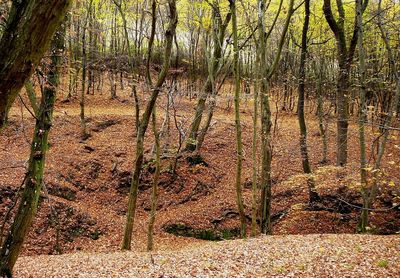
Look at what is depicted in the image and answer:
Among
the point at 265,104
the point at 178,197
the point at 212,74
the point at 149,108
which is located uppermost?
the point at 212,74

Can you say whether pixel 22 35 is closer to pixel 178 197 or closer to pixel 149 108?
pixel 149 108

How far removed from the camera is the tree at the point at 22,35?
91.6 inches

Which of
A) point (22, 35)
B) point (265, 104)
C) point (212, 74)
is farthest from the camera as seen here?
point (212, 74)

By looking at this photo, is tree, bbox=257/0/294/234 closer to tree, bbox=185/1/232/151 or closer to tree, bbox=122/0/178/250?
tree, bbox=122/0/178/250

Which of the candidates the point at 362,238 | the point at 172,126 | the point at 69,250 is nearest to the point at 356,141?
the point at 172,126

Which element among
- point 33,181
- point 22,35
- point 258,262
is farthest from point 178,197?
point 22,35

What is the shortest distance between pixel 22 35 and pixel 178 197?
16.2 m

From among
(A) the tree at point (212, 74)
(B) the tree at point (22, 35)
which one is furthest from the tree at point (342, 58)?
(B) the tree at point (22, 35)

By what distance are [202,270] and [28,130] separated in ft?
58.6

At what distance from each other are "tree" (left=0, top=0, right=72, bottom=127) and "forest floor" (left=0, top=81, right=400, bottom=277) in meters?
7.09

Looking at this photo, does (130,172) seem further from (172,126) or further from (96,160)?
(172,126)

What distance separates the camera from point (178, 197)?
1812cm

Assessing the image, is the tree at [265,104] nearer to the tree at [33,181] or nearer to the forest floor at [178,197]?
the forest floor at [178,197]

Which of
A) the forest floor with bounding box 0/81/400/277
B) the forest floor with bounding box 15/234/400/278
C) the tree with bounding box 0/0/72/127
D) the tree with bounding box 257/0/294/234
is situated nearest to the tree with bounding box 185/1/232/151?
the forest floor with bounding box 0/81/400/277
